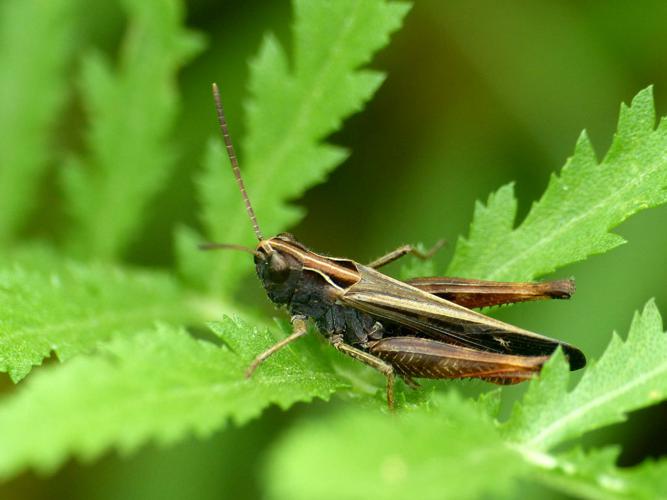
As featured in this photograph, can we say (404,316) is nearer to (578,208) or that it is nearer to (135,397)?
(578,208)

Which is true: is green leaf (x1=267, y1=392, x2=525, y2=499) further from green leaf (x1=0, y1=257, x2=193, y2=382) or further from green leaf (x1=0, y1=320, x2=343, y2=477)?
green leaf (x1=0, y1=257, x2=193, y2=382)

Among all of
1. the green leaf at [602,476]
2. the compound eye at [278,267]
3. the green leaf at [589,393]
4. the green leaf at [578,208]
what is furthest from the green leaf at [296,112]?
the green leaf at [602,476]

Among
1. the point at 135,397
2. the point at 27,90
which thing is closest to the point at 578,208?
the point at 135,397

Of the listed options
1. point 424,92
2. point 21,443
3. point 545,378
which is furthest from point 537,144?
point 21,443

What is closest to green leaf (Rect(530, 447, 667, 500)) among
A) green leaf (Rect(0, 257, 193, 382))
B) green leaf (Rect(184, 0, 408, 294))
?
green leaf (Rect(0, 257, 193, 382))

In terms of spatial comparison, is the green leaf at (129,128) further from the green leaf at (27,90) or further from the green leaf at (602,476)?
the green leaf at (602,476)

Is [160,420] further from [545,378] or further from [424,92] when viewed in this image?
[424,92]
